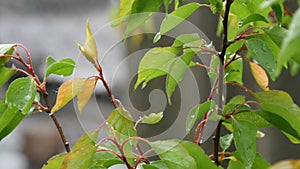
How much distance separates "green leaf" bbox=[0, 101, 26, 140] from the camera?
52cm

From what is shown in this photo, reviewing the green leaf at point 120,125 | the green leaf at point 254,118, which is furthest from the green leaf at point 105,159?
the green leaf at point 254,118

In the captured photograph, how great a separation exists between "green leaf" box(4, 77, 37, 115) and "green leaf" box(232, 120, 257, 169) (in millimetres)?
202

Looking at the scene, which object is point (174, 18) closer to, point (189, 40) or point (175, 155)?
point (189, 40)

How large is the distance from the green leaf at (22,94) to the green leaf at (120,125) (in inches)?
3.5

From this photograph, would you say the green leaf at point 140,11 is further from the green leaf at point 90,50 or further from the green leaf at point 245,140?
the green leaf at point 245,140

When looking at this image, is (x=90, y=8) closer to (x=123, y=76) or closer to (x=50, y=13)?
(x=50, y=13)

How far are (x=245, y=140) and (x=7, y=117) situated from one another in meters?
0.25

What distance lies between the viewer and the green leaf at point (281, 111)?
19.0 inches

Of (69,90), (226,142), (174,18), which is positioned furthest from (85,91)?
(226,142)

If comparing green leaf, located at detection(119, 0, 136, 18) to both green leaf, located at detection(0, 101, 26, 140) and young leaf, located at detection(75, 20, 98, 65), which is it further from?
green leaf, located at detection(0, 101, 26, 140)

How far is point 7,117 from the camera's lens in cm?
53

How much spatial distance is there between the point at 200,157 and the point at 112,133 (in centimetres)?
9

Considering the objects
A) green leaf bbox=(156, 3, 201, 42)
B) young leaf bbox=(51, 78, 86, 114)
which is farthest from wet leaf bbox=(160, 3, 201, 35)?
young leaf bbox=(51, 78, 86, 114)

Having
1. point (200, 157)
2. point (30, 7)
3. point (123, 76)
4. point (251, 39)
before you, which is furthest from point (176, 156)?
point (30, 7)
